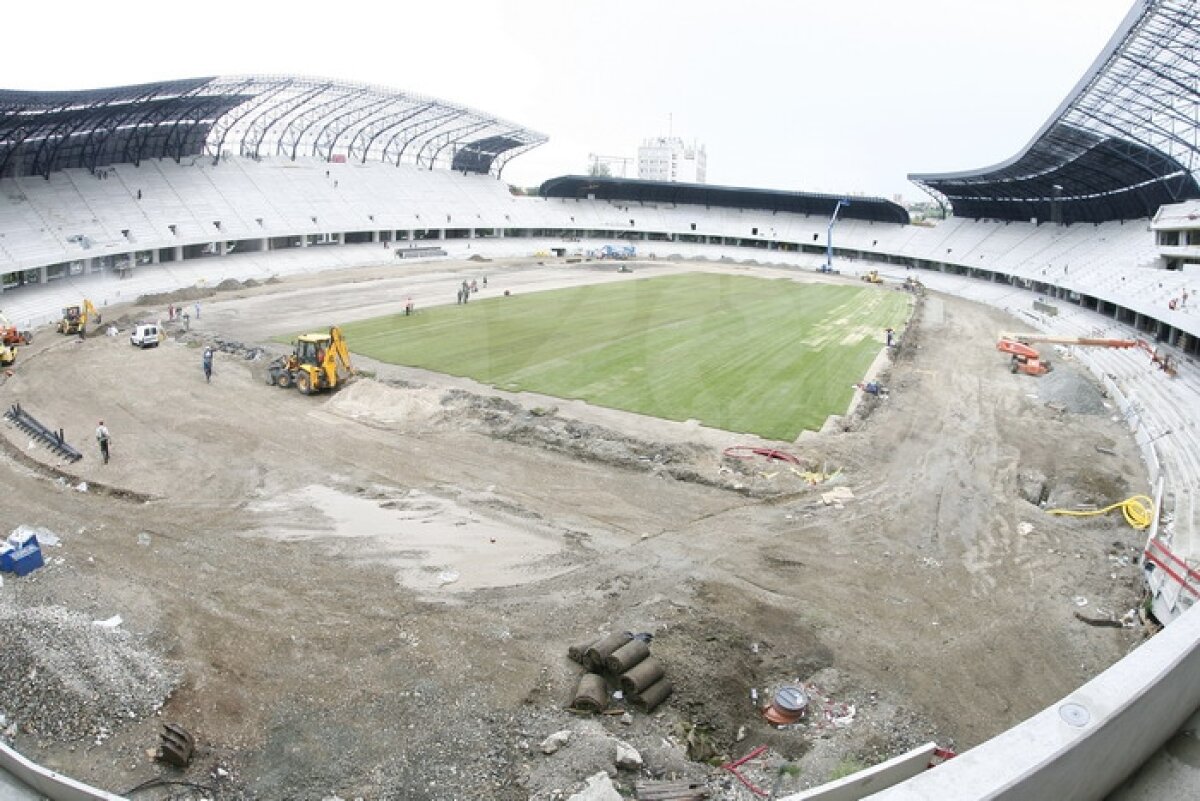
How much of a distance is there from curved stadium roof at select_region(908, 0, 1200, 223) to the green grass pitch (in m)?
17.0

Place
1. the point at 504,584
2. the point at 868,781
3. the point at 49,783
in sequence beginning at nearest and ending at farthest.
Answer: the point at 868,781 < the point at 49,783 < the point at 504,584

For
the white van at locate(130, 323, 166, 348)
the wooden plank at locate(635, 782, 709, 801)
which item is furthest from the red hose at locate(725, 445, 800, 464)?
the white van at locate(130, 323, 166, 348)

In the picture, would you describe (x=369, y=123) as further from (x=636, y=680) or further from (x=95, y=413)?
(x=636, y=680)

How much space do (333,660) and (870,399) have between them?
25286 mm

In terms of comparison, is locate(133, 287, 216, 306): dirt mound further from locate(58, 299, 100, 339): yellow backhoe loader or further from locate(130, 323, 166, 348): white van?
locate(130, 323, 166, 348): white van

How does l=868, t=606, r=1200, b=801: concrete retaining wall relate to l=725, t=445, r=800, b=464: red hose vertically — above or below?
above

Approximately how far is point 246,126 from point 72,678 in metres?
75.5

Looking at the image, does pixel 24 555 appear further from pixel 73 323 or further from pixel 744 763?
pixel 73 323

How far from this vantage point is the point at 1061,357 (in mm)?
44219

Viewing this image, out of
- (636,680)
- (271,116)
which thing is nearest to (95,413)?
(636,680)

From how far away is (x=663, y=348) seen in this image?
4025 cm

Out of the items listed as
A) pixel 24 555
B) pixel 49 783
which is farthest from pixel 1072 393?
pixel 24 555

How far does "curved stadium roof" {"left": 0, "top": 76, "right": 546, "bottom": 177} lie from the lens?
50812 mm

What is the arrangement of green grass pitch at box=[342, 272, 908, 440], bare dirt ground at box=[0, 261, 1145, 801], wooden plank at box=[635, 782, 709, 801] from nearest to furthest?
wooden plank at box=[635, 782, 709, 801] → bare dirt ground at box=[0, 261, 1145, 801] → green grass pitch at box=[342, 272, 908, 440]
